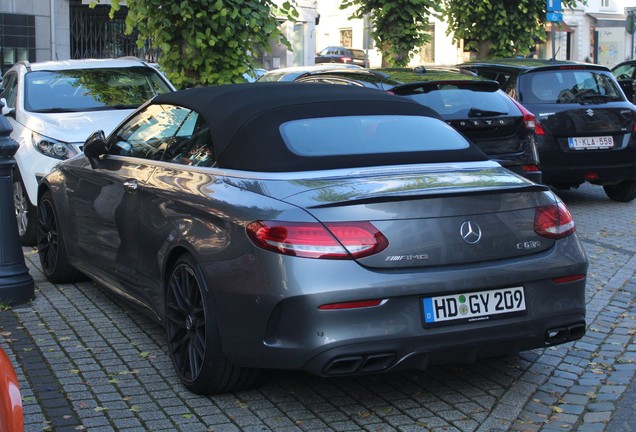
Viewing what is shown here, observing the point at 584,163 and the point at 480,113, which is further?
the point at 584,163

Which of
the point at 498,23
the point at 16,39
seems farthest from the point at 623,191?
the point at 16,39

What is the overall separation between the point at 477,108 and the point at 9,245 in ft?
15.8

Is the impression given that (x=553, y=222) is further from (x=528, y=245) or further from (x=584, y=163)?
(x=584, y=163)

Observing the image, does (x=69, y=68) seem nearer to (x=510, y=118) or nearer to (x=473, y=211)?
(x=510, y=118)

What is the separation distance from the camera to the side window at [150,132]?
20.3 feet

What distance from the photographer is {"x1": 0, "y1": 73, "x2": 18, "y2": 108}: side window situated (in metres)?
11.0

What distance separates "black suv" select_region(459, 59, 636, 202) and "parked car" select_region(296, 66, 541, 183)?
4.25 ft

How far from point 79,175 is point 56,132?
2.65 metres

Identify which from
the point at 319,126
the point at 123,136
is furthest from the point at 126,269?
the point at 319,126

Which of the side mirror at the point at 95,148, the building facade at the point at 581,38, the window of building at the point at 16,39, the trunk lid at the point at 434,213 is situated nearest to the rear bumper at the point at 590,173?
the side mirror at the point at 95,148

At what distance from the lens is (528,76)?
12.1m

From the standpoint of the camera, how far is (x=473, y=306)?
485 centimetres

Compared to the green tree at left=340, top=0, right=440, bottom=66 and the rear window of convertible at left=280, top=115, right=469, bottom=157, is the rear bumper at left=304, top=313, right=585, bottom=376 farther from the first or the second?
the green tree at left=340, top=0, right=440, bottom=66

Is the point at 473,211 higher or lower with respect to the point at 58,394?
higher
